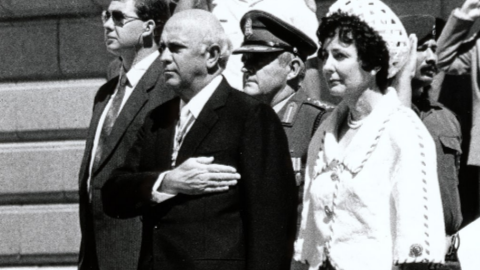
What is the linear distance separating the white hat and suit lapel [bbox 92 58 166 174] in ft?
5.26

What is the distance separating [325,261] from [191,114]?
0.83m

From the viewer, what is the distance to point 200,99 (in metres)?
5.23

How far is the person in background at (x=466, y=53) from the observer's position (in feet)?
22.4

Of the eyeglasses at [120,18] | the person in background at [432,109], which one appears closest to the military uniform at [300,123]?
the person in background at [432,109]

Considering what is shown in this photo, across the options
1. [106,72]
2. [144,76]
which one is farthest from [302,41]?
[106,72]

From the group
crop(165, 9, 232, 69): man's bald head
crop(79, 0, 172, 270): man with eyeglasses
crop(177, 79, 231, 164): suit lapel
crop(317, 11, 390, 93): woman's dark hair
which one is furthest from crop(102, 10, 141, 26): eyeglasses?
crop(317, 11, 390, 93): woman's dark hair

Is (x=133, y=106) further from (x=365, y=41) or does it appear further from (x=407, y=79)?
(x=365, y=41)

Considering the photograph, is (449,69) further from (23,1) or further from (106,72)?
(23,1)

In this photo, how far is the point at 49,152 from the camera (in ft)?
28.4

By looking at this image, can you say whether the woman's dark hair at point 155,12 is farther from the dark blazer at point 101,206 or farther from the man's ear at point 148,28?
the dark blazer at point 101,206

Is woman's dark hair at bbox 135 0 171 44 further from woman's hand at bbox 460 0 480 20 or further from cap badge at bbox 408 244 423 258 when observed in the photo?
cap badge at bbox 408 244 423 258

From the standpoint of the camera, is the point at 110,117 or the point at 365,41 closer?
the point at 365,41

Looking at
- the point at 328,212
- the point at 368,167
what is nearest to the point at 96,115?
the point at 328,212

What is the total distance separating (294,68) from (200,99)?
0.81 meters
